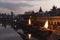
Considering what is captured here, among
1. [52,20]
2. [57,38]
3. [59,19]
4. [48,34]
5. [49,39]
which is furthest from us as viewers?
[52,20]

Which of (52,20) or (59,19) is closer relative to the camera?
(59,19)

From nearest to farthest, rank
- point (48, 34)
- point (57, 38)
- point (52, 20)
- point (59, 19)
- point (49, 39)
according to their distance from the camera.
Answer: point (57, 38) → point (49, 39) → point (48, 34) → point (59, 19) → point (52, 20)

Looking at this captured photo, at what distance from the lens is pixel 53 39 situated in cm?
3092

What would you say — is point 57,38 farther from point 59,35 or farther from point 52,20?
point 52,20

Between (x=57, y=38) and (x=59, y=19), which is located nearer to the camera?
(x=57, y=38)

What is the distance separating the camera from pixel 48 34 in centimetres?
3619

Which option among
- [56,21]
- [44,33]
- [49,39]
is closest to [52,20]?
[56,21]

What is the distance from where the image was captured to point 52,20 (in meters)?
68.3

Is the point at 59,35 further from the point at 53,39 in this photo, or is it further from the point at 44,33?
the point at 44,33

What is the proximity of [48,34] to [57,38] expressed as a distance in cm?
668

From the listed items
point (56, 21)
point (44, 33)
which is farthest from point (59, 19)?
point (44, 33)

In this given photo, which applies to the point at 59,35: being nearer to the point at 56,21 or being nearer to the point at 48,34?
the point at 48,34

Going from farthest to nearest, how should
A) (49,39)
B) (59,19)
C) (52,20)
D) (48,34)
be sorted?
(52,20) → (59,19) → (48,34) → (49,39)

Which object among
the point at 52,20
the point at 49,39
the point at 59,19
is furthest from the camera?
the point at 52,20
